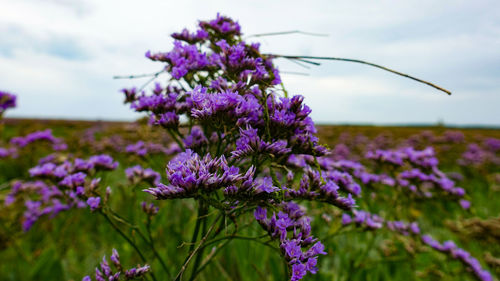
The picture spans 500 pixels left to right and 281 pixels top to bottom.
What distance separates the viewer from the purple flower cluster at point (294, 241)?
1249 mm

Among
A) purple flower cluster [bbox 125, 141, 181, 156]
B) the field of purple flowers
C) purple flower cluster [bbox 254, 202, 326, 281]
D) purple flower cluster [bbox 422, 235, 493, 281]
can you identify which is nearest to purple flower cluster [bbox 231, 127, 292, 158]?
the field of purple flowers

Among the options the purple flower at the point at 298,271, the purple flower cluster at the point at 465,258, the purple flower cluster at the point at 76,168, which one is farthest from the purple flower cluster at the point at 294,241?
the purple flower cluster at the point at 465,258

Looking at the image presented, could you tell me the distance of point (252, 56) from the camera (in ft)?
5.95

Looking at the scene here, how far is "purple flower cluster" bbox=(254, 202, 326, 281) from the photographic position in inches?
49.2

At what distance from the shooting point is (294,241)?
130cm

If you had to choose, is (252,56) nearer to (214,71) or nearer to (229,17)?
(214,71)

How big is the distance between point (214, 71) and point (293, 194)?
0.90 m

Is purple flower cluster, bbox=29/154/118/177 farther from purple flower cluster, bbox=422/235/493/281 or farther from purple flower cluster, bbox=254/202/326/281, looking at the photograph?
purple flower cluster, bbox=422/235/493/281

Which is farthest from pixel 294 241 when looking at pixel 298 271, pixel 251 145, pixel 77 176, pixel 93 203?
pixel 77 176

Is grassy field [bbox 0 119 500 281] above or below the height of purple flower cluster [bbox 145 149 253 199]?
below

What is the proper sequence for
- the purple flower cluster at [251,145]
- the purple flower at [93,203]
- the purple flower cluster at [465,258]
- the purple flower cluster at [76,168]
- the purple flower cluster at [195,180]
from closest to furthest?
the purple flower cluster at [195,180] → the purple flower cluster at [251,145] → the purple flower at [93,203] → the purple flower cluster at [76,168] → the purple flower cluster at [465,258]

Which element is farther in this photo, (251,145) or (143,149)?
(143,149)

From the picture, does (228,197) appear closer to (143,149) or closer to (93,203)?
(93,203)

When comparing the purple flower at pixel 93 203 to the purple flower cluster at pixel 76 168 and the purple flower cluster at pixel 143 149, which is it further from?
the purple flower cluster at pixel 143 149
